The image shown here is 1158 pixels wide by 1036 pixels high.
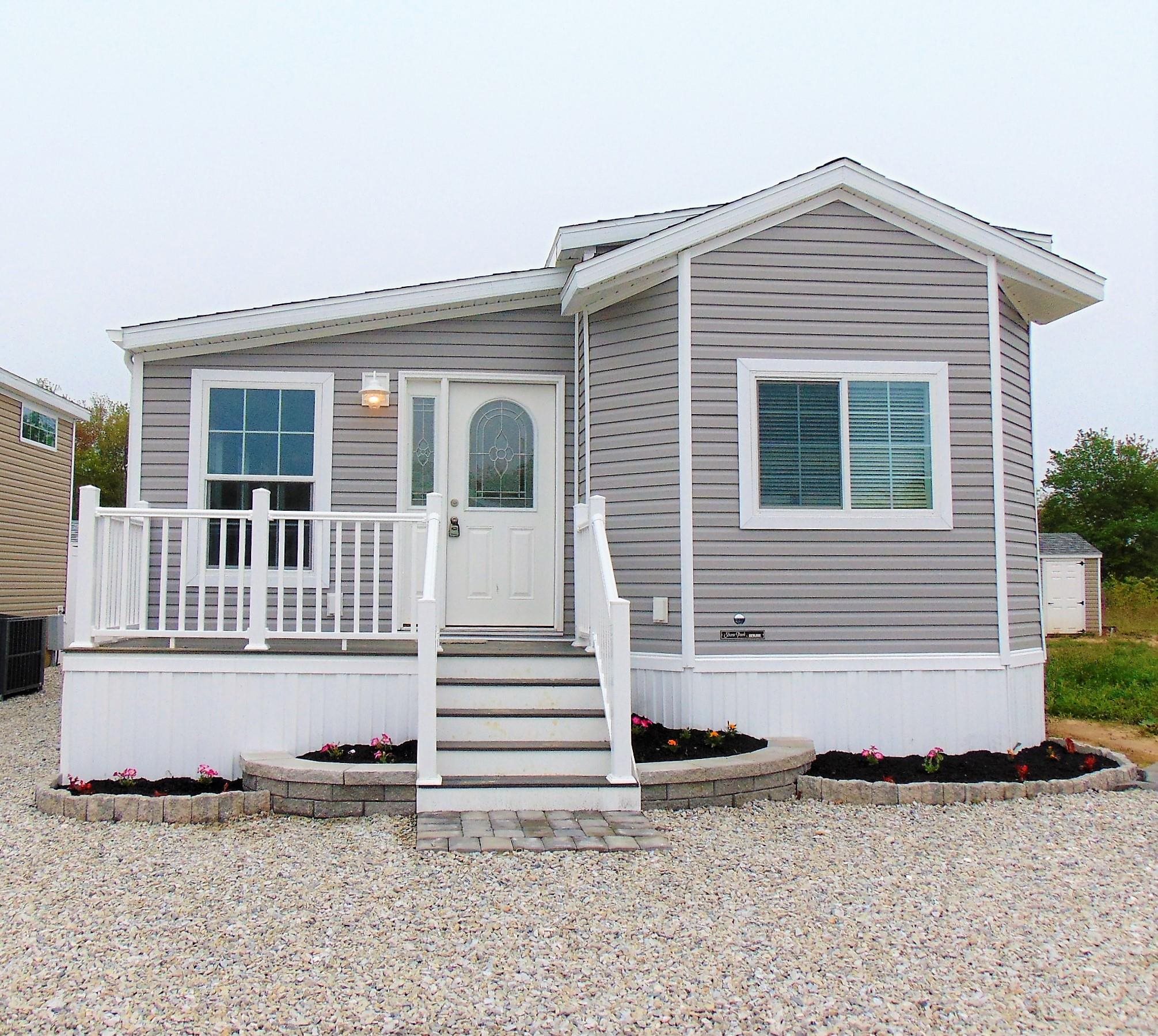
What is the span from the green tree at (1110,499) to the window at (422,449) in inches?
1290

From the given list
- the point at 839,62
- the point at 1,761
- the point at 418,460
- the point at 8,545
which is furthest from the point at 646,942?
the point at 839,62

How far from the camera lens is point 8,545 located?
44.1ft

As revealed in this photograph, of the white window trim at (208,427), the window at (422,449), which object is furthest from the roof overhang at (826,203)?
the white window trim at (208,427)

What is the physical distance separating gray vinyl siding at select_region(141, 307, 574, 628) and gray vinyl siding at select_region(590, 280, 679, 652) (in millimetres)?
687

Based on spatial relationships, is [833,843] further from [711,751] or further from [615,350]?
[615,350]

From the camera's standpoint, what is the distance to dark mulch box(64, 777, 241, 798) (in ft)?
17.2

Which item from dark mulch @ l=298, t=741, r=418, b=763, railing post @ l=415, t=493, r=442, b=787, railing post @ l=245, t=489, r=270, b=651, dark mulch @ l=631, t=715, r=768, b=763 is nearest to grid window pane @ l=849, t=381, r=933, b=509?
dark mulch @ l=631, t=715, r=768, b=763

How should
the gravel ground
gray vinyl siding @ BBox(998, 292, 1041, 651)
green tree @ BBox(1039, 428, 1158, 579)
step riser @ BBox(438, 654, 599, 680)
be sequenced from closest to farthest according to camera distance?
the gravel ground < step riser @ BBox(438, 654, 599, 680) < gray vinyl siding @ BBox(998, 292, 1041, 651) < green tree @ BBox(1039, 428, 1158, 579)

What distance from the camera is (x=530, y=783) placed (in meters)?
5.00

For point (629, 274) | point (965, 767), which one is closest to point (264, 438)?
point (629, 274)

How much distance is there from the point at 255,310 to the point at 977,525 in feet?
17.9

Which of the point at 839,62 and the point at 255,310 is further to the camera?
the point at 839,62

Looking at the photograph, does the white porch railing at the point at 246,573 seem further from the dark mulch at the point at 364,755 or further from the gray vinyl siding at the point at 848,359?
the gray vinyl siding at the point at 848,359

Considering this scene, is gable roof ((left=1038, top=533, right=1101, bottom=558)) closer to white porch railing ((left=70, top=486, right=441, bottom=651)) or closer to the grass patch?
the grass patch
